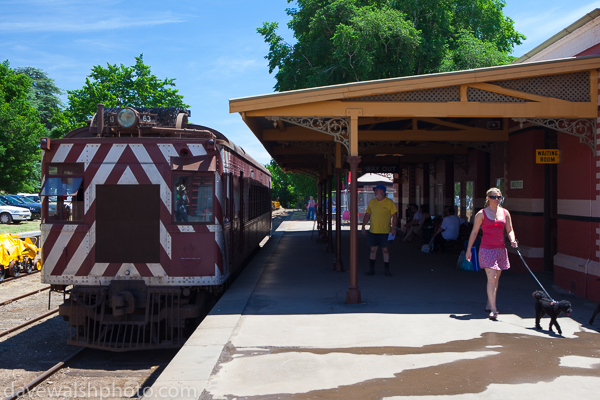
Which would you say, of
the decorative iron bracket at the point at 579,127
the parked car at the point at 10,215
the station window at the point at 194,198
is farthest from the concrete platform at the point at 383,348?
the parked car at the point at 10,215

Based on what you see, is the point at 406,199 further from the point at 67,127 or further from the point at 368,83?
the point at 67,127

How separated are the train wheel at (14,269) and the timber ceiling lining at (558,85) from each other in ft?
37.0

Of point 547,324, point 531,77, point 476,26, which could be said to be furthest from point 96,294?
point 476,26

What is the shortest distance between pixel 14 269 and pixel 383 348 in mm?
10719

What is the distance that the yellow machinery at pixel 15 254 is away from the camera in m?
12.1

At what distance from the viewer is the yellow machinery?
12.1 metres

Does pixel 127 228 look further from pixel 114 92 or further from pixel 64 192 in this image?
pixel 114 92

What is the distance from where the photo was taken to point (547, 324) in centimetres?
646

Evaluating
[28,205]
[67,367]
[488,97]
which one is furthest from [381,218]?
[28,205]

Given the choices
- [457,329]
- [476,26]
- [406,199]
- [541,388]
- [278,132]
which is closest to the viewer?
[541,388]

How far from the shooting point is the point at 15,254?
12.4 meters

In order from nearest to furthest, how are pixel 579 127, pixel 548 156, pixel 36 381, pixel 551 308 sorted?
pixel 36 381, pixel 551 308, pixel 579 127, pixel 548 156

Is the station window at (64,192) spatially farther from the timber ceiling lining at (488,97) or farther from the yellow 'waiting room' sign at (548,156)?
the yellow 'waiting room' sign at (548,156)

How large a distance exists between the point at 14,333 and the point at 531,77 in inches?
343
